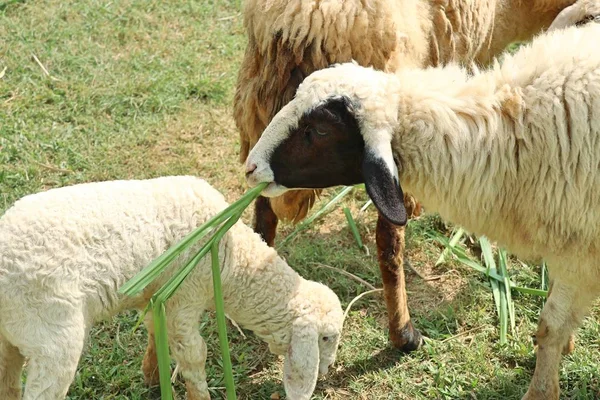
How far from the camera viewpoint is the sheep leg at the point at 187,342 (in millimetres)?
3627

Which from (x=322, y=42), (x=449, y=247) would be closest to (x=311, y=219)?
(x=449, y=247)

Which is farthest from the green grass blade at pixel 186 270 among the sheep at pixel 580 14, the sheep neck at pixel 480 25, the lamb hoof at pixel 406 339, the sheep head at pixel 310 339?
the sheep at pixel 580 14

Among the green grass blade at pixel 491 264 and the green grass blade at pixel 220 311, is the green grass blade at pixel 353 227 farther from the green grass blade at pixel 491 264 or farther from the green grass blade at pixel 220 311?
the green grass blade at pixel 220 311

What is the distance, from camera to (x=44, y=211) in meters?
3.30

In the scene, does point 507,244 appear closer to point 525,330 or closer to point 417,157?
point 417,157

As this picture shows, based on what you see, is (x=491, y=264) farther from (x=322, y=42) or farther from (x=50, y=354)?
(x=50, y=354)

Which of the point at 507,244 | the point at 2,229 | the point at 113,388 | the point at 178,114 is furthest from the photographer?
the point at 178,114

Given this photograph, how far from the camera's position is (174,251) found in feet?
10.5

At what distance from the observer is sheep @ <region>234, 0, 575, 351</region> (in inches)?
150

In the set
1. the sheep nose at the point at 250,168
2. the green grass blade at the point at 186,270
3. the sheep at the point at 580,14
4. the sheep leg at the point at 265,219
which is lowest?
the sheep leg at the point at 265,219

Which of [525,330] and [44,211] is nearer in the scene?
[44,211]

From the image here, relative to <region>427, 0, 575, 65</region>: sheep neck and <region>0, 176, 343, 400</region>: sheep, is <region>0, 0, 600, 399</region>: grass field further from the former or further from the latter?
<region>427, 0, 575, 65</region>: sheep neck

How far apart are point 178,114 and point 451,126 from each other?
3.29 metres

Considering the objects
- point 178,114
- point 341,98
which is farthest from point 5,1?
point 341,98
